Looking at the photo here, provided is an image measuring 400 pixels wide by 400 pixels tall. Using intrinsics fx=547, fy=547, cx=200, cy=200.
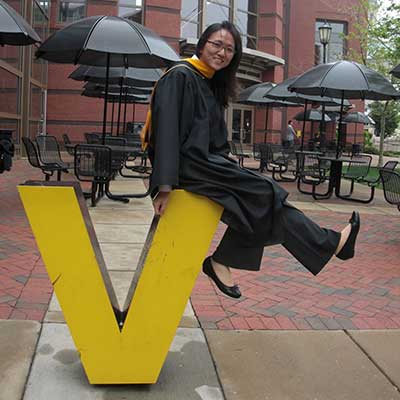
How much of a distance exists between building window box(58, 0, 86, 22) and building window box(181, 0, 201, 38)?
14.7 feet

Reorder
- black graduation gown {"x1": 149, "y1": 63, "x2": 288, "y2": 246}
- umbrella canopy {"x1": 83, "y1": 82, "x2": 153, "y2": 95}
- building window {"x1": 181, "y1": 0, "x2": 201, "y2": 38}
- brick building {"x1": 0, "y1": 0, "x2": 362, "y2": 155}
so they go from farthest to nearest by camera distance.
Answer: building window {"x1": 181, "y1": 0, "x2": 201, "y2": 38}
brick building {"x1": 0, "y1": 0, "x2": 362, "y2": 155}
umbrella canopy {"x1": 83, "y1": 82, "x2": 153, "y2": 95}
black graduation gown {"x1": 149, "y1": 63, "x2": 288, "y2": 246}

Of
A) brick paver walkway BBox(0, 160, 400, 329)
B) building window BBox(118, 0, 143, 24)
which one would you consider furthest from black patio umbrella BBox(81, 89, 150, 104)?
brick paver walkway BBox(0, 160, 400, 329)

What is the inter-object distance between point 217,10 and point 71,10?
674cm

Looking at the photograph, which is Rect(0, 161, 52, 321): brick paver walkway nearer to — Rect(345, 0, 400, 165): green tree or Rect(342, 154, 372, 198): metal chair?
Rect(342, 154, 372, 198): metal chair

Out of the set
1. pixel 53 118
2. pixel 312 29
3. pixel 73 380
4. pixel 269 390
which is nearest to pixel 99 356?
pixel 73 380

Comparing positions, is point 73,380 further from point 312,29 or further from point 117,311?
point 312,29

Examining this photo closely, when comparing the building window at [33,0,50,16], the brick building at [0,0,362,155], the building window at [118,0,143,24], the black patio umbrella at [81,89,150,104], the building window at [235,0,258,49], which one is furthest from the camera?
the building window at [235,0,258,49]

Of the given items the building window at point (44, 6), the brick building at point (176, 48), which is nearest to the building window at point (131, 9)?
the brick building at point (176, 48)

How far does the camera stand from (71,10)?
21.5 meters

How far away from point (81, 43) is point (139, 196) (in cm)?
274

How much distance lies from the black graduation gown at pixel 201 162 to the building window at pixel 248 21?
24447mm

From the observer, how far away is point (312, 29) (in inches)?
1224

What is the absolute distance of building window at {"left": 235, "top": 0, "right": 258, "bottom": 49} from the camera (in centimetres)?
2622

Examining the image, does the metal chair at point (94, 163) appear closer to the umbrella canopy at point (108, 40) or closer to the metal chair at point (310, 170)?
the umbrella canopy at point (108, 40)
